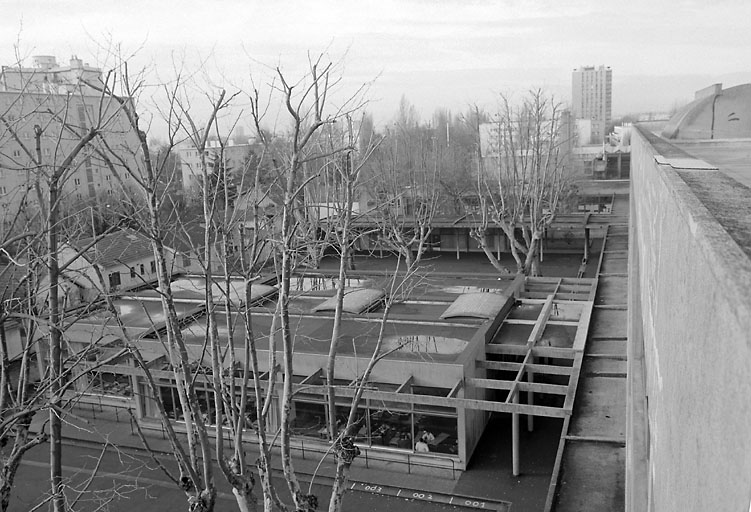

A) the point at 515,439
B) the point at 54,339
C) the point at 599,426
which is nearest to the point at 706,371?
the point at 54,339

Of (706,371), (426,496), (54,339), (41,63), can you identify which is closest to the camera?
(706,371)

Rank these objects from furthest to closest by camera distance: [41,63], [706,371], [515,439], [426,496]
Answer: [515,439] < [426,496] < [41,63] < [706,371]

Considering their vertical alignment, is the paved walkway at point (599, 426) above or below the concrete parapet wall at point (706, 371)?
below

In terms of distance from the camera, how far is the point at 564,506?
844 centimetres

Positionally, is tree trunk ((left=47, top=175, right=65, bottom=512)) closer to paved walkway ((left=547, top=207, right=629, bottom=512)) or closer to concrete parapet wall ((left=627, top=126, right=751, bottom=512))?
paved walkway ((left=547, top=207, right=629, bottom=512))

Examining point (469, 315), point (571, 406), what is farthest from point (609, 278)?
point (571, 406)

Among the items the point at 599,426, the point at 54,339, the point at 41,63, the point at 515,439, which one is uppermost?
the point at 41,63

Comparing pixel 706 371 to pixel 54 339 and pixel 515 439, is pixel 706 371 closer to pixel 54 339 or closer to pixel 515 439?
pixel 54 339

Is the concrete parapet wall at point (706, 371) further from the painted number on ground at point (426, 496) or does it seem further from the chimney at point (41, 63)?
the painted number on ground at point (426, 496)

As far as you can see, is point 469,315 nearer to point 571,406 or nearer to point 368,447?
point 368,447

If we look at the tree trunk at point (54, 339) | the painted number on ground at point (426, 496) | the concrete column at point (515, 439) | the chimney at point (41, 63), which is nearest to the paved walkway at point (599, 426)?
the concrete column at point (515, 439)

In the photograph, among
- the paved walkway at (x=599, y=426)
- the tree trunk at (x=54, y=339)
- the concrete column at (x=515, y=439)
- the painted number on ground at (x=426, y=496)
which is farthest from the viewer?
the concrete column at (x=515, y=439)

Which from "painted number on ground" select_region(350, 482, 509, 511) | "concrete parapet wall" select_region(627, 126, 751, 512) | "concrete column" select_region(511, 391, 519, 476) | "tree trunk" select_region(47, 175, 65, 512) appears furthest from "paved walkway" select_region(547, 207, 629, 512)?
"concrete parapet wall" select_region(627, 126, 751, 512)

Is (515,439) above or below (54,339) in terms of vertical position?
below
